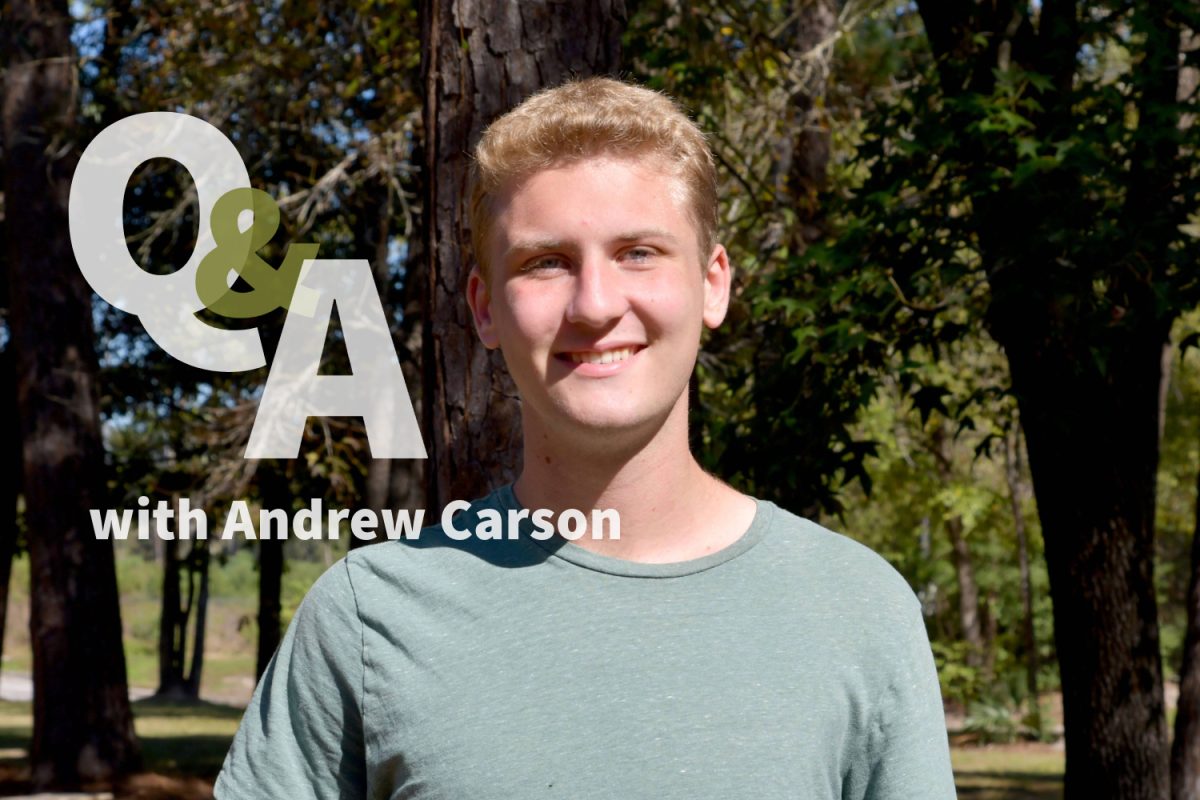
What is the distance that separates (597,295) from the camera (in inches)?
75.7

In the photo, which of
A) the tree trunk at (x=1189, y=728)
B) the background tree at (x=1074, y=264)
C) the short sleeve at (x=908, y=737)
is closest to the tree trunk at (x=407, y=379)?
the background tree at (x=1074, y=264)

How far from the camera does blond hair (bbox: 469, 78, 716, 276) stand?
1.97 metres

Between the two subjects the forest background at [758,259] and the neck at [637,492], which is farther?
the forest background at [758,259]

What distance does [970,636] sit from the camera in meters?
31.6

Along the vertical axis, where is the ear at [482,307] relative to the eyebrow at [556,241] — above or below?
below

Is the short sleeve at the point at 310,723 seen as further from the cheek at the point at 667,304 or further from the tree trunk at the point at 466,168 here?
the tree trunk at the point at 466,168

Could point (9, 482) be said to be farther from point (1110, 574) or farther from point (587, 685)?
point (587, 685)

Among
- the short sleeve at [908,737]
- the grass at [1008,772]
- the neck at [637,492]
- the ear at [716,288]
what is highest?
the ear at [716,288]

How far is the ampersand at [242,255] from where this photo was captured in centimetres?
1114

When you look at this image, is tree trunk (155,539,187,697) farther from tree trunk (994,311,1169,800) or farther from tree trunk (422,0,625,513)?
tree trunk (422,0,625,513)

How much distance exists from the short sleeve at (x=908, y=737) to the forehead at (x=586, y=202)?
2.09 ft

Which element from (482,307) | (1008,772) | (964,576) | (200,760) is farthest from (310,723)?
(964,576)

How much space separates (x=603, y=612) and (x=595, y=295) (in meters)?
0.40

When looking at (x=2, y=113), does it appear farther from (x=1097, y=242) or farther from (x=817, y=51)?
(x=1097, y=242)
